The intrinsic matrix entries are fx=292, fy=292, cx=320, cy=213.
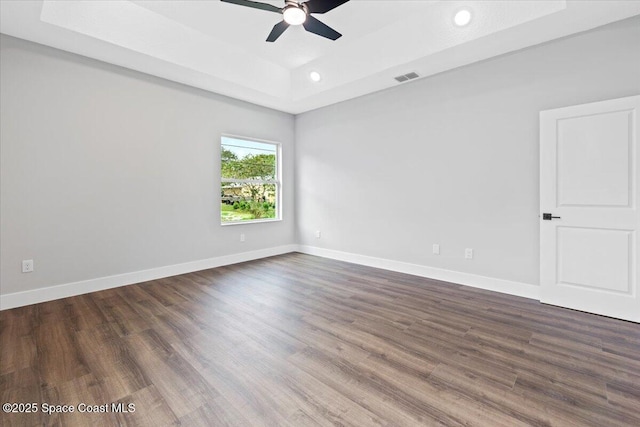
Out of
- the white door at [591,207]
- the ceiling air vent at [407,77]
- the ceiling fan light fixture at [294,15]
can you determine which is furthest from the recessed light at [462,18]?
the ceiling fan light fixture at [294,15]

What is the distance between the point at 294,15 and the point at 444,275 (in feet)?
11.3

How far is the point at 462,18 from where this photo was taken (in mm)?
2980

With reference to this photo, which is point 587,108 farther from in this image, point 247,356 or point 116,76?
point 116,76

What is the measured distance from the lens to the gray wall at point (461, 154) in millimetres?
2955

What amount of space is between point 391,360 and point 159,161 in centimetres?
378

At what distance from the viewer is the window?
485 centimetres

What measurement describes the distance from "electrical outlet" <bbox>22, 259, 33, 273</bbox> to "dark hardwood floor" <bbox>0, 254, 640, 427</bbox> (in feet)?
1.36

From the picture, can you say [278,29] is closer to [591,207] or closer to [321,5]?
[321,5]

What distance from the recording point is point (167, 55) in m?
3.45

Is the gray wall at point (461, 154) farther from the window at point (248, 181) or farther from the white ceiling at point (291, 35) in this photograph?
the window at point (248, 181)

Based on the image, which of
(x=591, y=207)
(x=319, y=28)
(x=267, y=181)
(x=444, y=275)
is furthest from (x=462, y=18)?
(x=267, y=181)

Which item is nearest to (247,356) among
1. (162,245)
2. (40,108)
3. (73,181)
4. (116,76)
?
(162,245)

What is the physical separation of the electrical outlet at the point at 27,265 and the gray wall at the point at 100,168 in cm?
4

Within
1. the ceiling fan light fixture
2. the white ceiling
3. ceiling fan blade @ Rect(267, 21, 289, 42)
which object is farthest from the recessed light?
ceiling fan blade @ Rect(267, 21, 289, 42)
